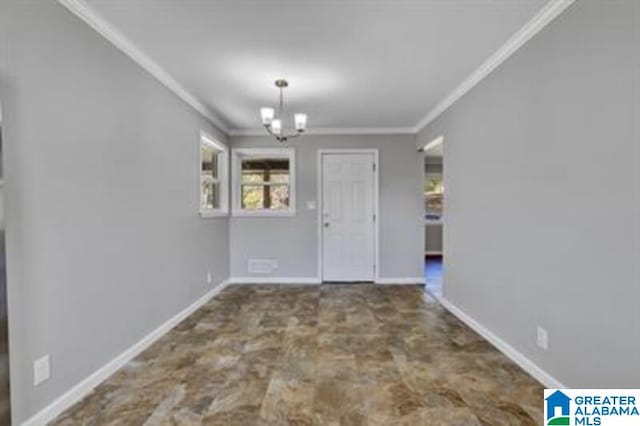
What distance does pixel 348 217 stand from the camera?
6105mm

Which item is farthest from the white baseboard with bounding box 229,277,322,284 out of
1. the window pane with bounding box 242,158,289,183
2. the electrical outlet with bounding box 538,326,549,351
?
the electrical outlet with bounding box 538,326,549,351

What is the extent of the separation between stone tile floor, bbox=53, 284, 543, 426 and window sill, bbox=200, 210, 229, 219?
4.18ft

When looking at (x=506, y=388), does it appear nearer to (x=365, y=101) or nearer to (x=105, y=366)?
(x=105, y=366)

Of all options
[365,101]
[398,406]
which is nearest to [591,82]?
[398,406]

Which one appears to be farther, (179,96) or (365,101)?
(365,101)

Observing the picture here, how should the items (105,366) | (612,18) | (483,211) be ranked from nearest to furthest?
1. (612,18)
2. (105,366)
3. (483,211)

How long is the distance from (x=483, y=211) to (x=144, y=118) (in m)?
3.19

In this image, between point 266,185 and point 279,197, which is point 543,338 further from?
point 266,185

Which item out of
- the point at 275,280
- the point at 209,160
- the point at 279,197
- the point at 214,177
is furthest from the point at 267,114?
the point at 275,280

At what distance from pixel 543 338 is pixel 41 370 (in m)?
3.11

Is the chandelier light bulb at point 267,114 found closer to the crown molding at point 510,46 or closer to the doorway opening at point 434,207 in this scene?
the crown molding at point 510,46

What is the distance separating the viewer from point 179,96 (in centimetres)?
402

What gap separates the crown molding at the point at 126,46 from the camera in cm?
238

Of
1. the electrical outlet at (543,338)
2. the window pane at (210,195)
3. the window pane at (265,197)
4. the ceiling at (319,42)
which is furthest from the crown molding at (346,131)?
the electrical outlet at (543,338)
